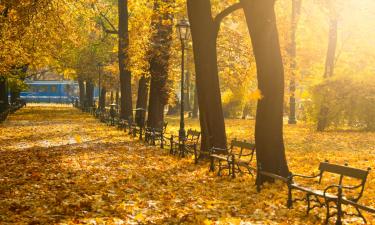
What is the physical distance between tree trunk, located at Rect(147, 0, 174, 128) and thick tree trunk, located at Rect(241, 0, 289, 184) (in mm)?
11894

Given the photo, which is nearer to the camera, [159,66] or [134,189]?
[134,189]

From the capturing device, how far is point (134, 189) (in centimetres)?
1068

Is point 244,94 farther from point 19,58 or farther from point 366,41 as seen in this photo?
point 19,58

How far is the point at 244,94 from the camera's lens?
1684 inches

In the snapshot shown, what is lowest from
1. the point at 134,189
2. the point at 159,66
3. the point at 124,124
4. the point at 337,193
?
the point at 134,189

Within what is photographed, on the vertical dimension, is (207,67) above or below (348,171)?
above

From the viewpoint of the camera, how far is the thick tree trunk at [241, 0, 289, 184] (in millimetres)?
10797

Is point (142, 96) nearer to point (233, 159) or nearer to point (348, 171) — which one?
point (233, 159)

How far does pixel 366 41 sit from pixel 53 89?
64113 mm

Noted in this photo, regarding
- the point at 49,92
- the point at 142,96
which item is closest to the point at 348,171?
the point at 142,96

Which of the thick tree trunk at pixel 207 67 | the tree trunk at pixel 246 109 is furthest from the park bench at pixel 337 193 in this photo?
the tree trunk at pixel 246 109

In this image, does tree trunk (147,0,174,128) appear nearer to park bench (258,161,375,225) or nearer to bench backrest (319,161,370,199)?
park bench (258,161,375,225)

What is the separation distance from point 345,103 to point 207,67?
49.2 ft

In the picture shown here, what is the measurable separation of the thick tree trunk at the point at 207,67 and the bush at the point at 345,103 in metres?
14.6
